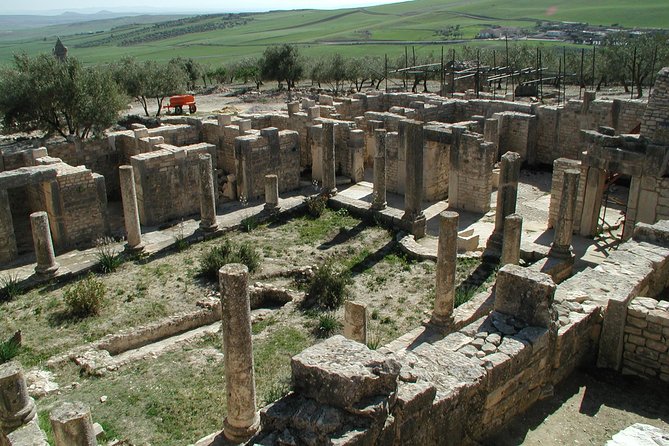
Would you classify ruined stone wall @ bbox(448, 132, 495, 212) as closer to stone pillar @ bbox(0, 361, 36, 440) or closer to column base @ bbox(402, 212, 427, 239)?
column base @ bbox(402, 212, 427, 239)

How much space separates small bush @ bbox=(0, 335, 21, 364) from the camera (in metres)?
11.6

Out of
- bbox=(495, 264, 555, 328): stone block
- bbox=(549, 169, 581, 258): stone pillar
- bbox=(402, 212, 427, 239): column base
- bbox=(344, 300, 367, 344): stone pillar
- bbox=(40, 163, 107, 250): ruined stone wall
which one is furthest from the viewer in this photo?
bbox=(402, 212, 427, 239): column base

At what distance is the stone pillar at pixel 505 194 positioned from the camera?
1584 centimetres

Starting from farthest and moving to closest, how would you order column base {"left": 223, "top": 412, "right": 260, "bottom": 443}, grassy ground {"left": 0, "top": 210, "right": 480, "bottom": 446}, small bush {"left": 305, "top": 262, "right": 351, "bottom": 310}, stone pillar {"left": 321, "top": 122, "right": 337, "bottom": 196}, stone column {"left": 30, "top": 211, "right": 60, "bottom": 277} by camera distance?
stone pillar {"left": 321, "top": 122, "right": 337, "bottom": 196} → stone column {"left": 30, "top": 211, "right": 60, "bottom": 277} → small bush {"left": 305, "top": 262, "right": 351, "bottom": 310} → grassy ground {"left": 0, "top": 210, "right": 480, "bottom": 446} → column base {"left": 223, "top": 412, "right": 260, "bottom": 443}

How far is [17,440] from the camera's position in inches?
328

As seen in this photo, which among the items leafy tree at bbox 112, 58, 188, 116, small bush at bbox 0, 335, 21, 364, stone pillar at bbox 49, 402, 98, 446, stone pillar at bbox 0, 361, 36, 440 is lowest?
small bush at bbox 0, 335, 21, 364

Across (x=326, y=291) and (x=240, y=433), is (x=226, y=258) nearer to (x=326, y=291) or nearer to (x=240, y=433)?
(x=326, y=291)

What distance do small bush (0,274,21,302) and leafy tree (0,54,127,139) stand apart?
41.9 feet

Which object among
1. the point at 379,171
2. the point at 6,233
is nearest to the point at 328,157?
the point at 379,171

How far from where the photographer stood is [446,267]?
1240 cm

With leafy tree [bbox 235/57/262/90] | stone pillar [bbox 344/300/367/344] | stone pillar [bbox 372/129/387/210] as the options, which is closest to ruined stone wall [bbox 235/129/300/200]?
stone pillar [bbox 372/129/387/210]

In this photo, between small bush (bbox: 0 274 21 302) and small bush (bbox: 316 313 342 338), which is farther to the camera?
small bush (bbox: 0 274 21 302)

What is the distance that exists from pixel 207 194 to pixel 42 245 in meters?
4.54

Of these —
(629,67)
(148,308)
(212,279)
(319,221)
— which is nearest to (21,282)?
(148,308)
